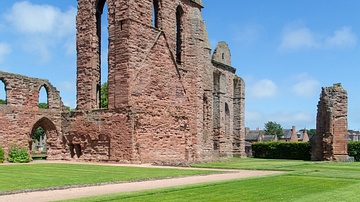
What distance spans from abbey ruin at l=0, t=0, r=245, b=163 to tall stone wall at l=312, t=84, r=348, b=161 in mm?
7222

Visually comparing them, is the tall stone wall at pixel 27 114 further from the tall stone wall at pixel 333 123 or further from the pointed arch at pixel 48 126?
the tall stone wall at pixel 333 123

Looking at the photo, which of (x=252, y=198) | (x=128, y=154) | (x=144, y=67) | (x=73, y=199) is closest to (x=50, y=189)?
(x=73, y=199)

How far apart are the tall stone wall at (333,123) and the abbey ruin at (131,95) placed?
722 cm

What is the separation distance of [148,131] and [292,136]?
65783mm

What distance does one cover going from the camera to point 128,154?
Result: 2153cm

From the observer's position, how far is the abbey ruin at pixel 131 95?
22.2 meters

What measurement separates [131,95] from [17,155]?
6759 millimetres

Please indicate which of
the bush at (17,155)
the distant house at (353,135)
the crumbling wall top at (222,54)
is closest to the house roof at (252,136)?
the crumbling wall top at (222,54)

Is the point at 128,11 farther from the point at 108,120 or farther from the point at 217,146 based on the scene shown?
the point at 217,146

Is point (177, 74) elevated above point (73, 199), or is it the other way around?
point (177, 74)

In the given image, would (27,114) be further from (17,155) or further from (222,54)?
(222,54)

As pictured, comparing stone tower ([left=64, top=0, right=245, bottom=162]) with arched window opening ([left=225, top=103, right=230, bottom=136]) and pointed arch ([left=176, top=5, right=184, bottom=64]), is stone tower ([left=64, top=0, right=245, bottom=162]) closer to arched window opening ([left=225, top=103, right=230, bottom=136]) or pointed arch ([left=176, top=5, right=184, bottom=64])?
pointed arch ([left=176, top=5, right=184, bottom=64])

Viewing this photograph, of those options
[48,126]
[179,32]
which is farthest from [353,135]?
[48,126]

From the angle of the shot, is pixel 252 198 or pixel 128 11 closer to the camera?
pixel 252 198
